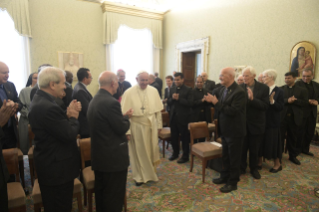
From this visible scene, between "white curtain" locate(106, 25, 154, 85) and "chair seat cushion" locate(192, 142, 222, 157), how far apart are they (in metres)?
6.36

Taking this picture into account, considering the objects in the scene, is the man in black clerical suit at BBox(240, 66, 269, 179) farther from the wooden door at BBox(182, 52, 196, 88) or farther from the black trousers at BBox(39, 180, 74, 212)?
the wooden door at BBox(182, 52, 196, 88)

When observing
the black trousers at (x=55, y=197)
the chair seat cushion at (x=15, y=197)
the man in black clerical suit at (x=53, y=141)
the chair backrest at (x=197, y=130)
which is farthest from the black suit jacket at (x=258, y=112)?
the chair seat cushion at (x=15, y=197)

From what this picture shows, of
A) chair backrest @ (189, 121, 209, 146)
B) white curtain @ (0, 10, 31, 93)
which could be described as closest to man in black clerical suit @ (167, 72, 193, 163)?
chair backrest @ (189, 121, 209, 146)

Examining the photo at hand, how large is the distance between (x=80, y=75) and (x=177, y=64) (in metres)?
6.70

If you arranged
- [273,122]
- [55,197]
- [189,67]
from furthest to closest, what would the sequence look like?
[189,67]
[273,122]
[55,197]

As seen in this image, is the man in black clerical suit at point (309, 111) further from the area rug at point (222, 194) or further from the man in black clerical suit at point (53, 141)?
the man in black clerical suit at point (53, 141)

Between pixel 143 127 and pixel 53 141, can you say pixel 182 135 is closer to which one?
pixel 143 127

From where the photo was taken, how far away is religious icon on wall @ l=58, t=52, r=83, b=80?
8.37m

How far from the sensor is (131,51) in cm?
991

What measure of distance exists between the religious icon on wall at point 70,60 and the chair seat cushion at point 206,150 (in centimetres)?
654

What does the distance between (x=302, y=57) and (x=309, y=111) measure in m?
1.57

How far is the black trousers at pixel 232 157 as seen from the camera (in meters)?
3.25

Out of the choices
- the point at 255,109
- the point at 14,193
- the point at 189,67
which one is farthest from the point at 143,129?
the point at 189,67

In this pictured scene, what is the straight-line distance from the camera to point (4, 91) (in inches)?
130
